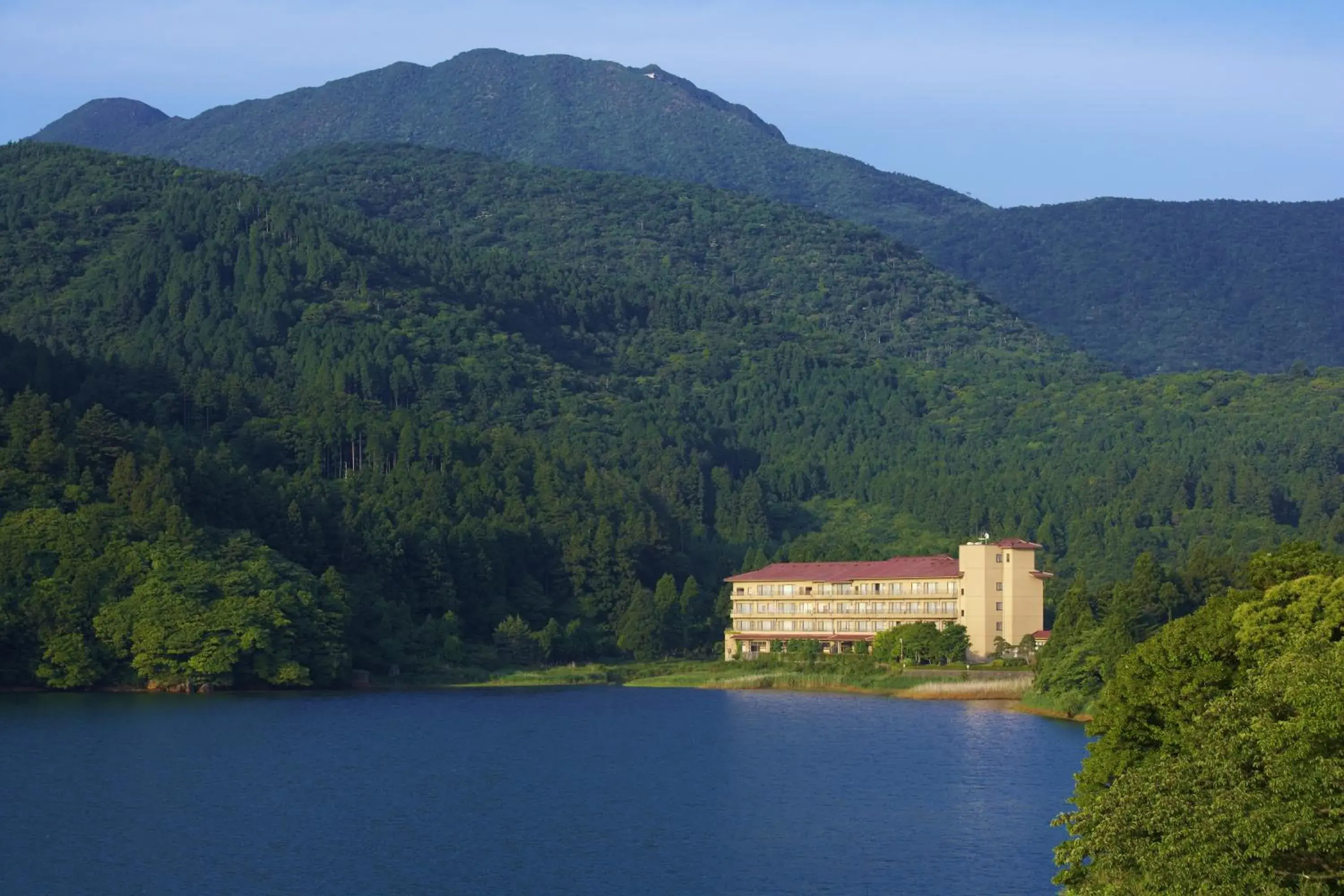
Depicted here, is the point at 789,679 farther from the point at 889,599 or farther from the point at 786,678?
the point at 889,599

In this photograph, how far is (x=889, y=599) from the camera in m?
98.1

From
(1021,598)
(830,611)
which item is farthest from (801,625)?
(1021,598)

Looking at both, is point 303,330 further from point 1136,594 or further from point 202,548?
point 1136,594

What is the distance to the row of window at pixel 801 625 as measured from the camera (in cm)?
10031

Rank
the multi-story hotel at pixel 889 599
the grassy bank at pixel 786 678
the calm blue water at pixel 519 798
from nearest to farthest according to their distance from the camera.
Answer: the calm blue water at pixel 519 798 < the grassy bank at pixel 786 678 < the multi-story hotel at pixel 889 599

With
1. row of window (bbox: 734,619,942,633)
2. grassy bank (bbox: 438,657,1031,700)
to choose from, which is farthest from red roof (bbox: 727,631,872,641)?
grassy bank (bbox: 438,657,1031,700)

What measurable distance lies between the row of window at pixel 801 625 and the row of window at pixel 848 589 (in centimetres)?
129

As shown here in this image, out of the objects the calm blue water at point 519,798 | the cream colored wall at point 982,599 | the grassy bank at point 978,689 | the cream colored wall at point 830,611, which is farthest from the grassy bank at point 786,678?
the calm blue water at point 519,798

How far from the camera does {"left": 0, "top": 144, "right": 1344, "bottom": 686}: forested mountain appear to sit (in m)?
83.5

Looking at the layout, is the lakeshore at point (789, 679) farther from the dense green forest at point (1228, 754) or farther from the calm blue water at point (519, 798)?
the dense green forest at point (1228, 754)

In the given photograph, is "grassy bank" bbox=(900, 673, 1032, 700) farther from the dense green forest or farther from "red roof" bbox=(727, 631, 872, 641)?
the dense green forest

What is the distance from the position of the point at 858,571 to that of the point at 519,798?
4933 cm

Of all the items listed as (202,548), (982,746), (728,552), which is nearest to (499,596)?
(202,548)

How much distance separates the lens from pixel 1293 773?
26.7 metres
